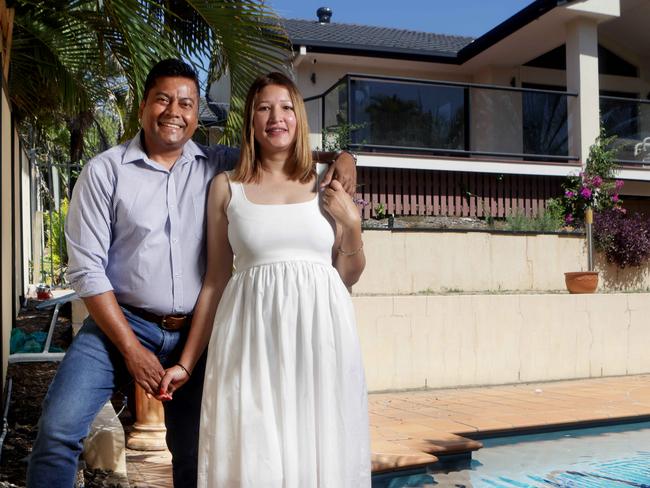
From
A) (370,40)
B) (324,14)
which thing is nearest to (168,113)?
(370,40)

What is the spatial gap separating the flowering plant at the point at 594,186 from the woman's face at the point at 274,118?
35.1 ft

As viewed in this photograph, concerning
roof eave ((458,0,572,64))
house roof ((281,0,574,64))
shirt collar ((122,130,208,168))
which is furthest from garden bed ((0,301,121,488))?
roof eave ((458,0,572,64))

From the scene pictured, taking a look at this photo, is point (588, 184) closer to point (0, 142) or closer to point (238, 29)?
point (238, 29)

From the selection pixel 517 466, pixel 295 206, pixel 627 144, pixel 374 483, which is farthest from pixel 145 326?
pixel 627 144

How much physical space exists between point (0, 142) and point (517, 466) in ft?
14.9

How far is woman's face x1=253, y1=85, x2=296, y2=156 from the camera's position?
107 inches

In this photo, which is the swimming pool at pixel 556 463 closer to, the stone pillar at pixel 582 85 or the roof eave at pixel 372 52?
the stone pillar at pixel 582 85

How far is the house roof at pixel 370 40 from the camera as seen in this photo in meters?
14.1

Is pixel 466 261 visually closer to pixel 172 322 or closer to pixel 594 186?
pixel 594 186

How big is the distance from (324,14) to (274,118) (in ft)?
53.7

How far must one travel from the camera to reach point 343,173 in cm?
279

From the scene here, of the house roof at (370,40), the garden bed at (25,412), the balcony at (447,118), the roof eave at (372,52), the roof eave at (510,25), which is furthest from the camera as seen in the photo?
the house roof at (370,40)

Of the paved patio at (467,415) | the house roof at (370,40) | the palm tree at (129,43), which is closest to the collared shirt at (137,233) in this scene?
the paved patio at (467,415)

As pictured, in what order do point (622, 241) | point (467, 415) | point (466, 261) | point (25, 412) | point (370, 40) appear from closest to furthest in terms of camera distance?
1. point (25, 412)
2. point (467, 415)
3. point (466, 261)
4. point (622, 241)
5. point (370, 40)
